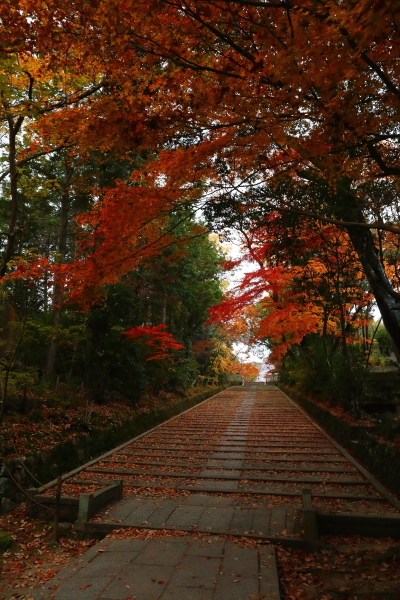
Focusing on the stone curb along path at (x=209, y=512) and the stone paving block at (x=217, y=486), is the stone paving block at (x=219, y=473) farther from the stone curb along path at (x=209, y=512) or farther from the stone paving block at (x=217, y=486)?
the stone paving block at (x=217, y=486)

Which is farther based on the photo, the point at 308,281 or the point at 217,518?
the point at 308,281

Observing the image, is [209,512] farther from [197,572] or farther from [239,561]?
[197,572]

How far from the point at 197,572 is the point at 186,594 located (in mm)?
324

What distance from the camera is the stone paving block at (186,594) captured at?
296 cm

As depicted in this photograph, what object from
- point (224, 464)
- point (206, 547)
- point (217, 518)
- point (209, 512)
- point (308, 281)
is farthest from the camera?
point (308, 281)

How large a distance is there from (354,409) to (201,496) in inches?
→ 255

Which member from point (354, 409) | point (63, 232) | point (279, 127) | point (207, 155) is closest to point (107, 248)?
point (207, 155)

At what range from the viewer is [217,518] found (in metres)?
4.50

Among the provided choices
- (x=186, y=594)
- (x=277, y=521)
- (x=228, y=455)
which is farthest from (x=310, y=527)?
(x=228, y=455)

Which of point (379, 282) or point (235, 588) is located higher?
point (379, 282)

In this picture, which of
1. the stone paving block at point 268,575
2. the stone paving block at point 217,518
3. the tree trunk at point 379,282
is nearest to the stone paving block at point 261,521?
the stone paving block at point 217,518

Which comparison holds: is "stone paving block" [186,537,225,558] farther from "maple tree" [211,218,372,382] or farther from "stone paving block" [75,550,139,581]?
"maple tree" [211,218,372,382]

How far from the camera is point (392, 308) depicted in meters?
6.71

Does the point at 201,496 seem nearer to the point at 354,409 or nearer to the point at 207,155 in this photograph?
the point at 207,155
